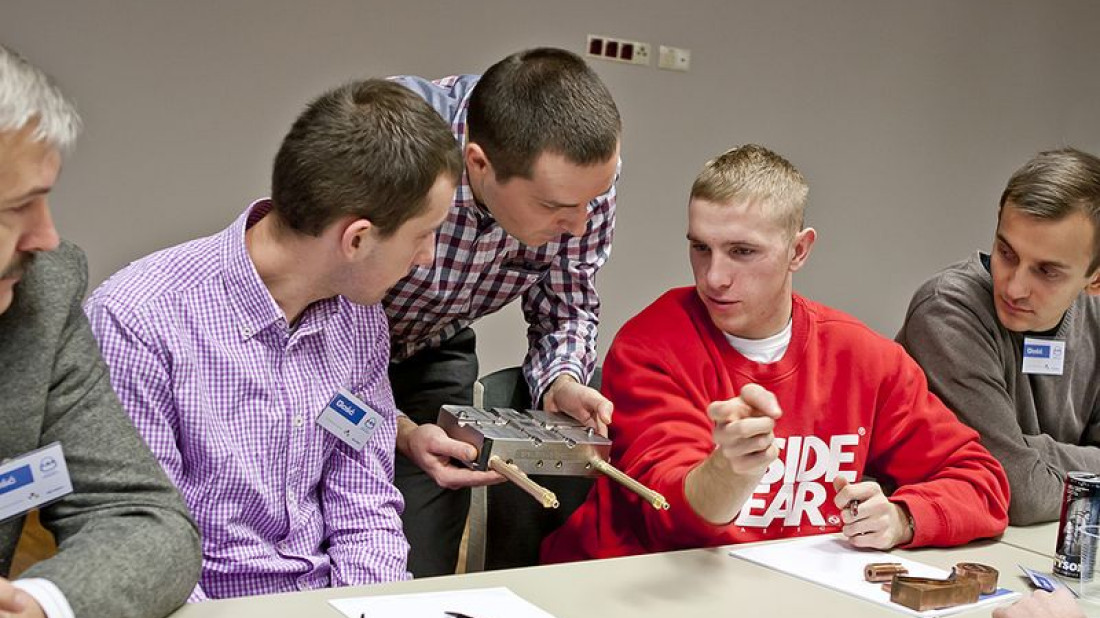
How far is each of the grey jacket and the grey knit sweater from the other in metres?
1.63

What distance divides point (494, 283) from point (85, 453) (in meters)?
1.17

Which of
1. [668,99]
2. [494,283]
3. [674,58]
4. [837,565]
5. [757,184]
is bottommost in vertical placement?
[837,565]

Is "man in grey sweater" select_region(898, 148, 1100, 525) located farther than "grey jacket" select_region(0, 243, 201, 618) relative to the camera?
Yes

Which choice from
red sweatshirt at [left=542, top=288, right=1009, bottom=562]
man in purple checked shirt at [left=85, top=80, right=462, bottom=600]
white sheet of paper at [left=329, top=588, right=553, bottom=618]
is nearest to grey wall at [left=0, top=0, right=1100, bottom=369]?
man in purple checked shirt at [left=85, top=80, right=462, bottom=600]

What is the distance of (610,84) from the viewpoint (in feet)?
14.5

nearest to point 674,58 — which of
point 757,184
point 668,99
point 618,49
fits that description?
point 668,99

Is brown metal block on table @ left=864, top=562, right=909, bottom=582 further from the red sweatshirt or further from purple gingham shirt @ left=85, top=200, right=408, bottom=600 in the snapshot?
purple gingham shirt @ left=85, top=200, right=408, bottom=600

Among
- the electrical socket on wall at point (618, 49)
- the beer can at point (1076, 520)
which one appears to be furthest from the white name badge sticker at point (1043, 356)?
the electrical socket on wall at point (618, 49)

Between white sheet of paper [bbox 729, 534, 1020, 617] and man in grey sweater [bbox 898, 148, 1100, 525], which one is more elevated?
man in grey sweater [bbox 898, 148, 1100, 525]

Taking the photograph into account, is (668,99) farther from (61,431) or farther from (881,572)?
(61,431)

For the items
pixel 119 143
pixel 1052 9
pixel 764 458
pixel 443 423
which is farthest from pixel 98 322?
pixel 1052 9

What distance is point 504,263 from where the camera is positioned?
2.36m

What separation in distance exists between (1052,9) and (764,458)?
4870 mm

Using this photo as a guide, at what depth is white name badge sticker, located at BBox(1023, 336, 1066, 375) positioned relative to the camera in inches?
94.7
